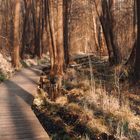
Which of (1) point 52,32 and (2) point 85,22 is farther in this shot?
(2) point 85,22

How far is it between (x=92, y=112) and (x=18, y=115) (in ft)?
6.86

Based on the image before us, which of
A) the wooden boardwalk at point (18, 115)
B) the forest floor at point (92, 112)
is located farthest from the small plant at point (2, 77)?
the forest floor at point (92, 112)

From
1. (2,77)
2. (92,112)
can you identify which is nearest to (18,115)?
(92,112)

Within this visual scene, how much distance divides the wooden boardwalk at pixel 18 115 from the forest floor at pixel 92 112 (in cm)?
A: 63

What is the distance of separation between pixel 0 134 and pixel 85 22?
155 feet

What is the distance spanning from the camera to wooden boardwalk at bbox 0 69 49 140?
733 centimetres

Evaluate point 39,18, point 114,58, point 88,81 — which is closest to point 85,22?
point 39,18

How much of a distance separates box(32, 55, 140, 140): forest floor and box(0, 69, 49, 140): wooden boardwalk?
0.63 meters

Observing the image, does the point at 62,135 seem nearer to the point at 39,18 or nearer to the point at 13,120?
the point at 13,120

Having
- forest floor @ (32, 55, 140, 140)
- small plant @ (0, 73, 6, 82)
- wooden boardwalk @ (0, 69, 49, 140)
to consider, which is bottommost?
forest floor @ (32, 55, 140, 140)

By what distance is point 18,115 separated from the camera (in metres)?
8.98

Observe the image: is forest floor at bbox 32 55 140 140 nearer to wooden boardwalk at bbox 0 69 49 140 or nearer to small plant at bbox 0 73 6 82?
wooden boardwalk at bbox 0 69 49 140

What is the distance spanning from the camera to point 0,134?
290 inches

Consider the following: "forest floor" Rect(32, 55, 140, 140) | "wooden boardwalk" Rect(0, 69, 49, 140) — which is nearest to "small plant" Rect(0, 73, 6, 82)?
"wooden boardwalk" Rect(0, 69, 49, 140)
